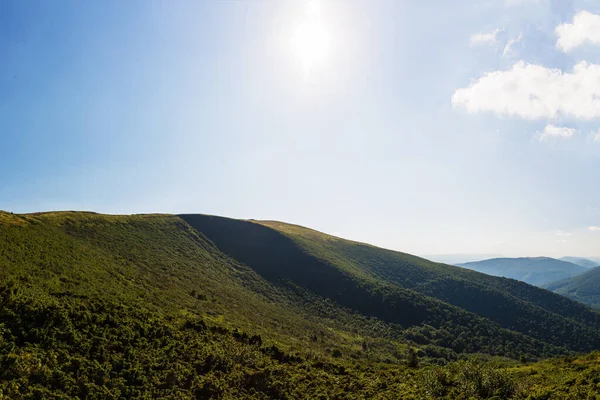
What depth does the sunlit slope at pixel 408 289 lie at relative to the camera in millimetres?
91000

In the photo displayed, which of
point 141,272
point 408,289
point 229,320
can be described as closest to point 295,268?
point 408,289

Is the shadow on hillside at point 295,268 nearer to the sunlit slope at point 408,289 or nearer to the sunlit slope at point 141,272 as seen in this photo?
the sunlit slope at point 408,289

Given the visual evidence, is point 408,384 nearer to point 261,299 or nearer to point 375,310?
point 261,299

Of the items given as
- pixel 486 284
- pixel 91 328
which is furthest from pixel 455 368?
pixel 486 284

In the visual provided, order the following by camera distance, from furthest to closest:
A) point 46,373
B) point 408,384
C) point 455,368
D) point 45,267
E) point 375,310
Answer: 1. point 375,310
2. point 45,267
3. point 455,368
4. point 408,384
5. point 46,373

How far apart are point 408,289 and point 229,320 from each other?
278 ft

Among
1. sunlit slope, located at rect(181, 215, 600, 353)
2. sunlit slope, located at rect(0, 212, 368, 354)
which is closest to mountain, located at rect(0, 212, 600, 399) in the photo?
sunlit slope, located at rect(0, 212, 368, 354)

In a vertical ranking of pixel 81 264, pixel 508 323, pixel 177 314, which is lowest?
pixel 508 323

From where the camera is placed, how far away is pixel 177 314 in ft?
128

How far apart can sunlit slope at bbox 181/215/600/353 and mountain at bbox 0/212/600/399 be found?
67 cm

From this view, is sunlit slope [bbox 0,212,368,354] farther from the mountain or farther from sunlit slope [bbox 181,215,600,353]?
sunlit slope [bbox 181,215,600,353]

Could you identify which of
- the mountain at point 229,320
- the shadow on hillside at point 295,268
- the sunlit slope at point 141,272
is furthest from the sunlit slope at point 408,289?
the sunlit slope at point 141,272

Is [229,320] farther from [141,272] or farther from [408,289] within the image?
[408,289]

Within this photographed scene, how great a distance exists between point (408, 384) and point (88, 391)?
25509mm
